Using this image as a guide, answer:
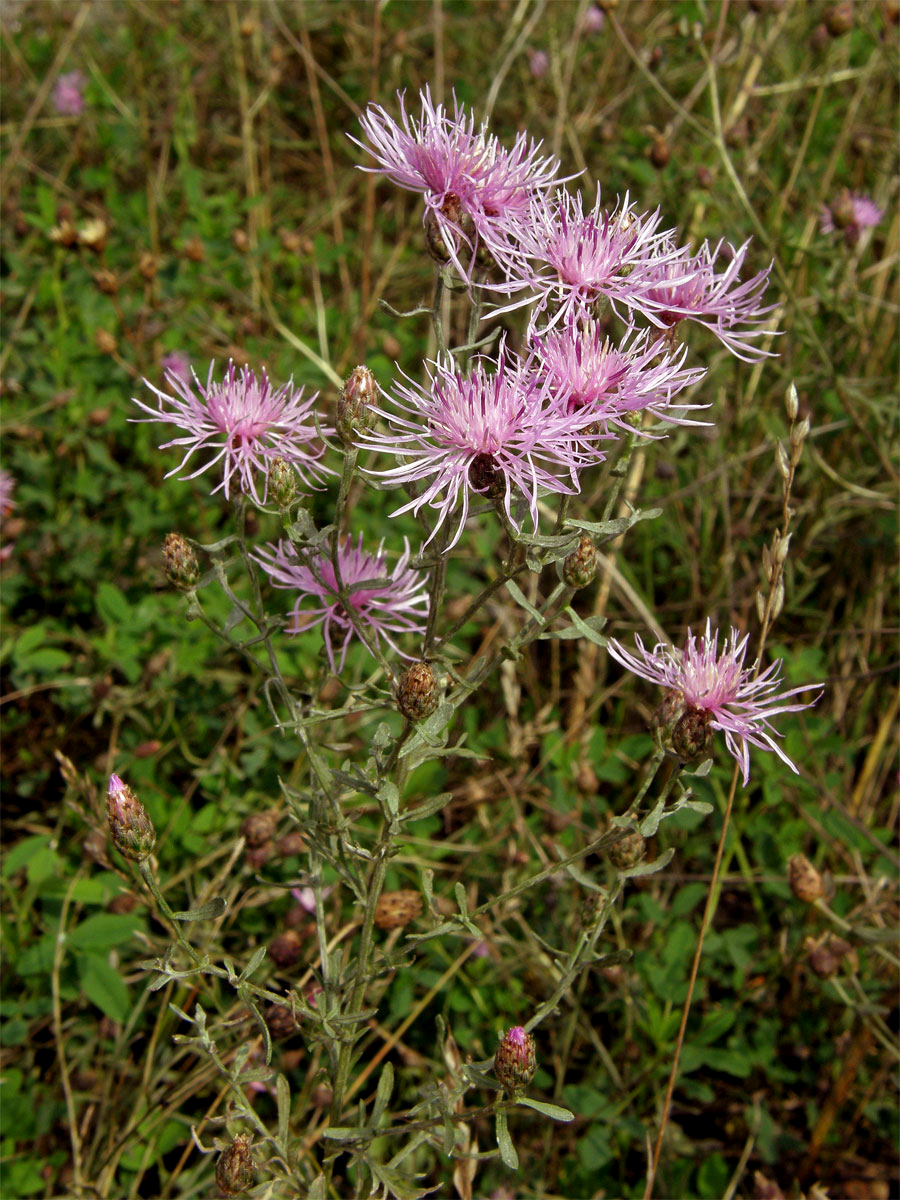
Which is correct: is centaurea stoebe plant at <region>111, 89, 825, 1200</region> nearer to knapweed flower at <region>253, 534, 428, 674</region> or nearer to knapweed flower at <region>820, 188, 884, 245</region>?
knapweed flower at <region>253, 534, 428, 674</region>

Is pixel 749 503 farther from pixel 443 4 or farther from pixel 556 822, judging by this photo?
pixel 443 4

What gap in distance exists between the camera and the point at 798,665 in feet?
7.38

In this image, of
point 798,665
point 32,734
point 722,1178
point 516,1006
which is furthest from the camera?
point 32,734

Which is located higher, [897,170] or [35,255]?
[897,170]

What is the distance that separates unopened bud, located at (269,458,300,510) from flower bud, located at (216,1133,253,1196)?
0.78 metres

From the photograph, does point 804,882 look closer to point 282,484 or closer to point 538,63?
point 282,484

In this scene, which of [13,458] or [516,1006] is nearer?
[516,1006]

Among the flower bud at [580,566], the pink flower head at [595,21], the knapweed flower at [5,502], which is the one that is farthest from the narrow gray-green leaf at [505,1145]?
the pink flower head at [595,21]

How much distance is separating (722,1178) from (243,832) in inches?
41.8

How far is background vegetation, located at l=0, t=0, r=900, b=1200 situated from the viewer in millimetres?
1892

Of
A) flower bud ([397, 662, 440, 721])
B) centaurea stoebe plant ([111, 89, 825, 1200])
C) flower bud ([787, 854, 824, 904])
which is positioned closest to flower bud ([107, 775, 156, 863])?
centaurea stoebe plant ([111, 89, 825, 1200])

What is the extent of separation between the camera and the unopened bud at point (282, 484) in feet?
4.10

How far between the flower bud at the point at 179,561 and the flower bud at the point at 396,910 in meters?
0.60

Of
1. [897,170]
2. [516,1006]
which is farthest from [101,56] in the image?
[516,1006]
